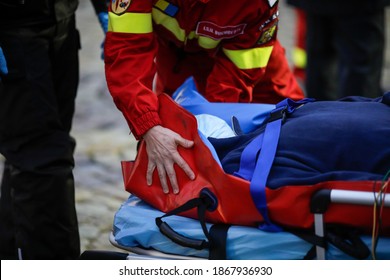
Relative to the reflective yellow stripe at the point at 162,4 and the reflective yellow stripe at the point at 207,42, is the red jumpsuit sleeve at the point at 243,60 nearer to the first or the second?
the reflective yellow stripe at the point at 207,42

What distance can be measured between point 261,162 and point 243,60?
0.79 metres

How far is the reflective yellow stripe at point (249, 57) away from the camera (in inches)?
129

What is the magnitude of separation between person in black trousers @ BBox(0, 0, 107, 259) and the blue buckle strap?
3.47 feet

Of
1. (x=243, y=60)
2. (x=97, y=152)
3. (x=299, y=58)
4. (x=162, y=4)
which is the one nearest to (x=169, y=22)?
(x=162, y=4)

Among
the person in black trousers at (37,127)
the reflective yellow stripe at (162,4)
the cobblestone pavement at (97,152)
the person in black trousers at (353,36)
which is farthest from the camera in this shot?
the person in black trousers at (353,36)

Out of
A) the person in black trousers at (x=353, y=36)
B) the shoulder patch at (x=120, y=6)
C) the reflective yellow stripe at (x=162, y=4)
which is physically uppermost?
the shoulder patch at (x=120, y=6)

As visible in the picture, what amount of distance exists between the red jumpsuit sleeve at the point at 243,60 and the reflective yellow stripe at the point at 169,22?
0.18 m

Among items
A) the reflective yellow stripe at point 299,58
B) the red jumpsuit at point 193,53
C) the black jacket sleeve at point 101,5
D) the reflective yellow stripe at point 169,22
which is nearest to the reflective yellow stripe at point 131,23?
the red jumpsuit at point 193,53

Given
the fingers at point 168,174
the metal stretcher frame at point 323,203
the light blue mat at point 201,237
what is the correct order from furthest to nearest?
the fingers at point 168,174
the light blue mat at point 201,237
the metal stretcher frame at point 323,203

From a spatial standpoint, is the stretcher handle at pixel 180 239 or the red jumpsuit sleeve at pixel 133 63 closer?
the stretcher handle at pixel 180 239

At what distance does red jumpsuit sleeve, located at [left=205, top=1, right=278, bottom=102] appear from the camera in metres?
3.24

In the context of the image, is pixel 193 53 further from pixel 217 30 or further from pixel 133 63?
pixel 133 63

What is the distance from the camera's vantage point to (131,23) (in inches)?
118

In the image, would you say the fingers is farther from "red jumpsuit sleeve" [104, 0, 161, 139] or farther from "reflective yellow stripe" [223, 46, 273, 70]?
"reflective yellow stripe" [223, 46, 273, 70]
